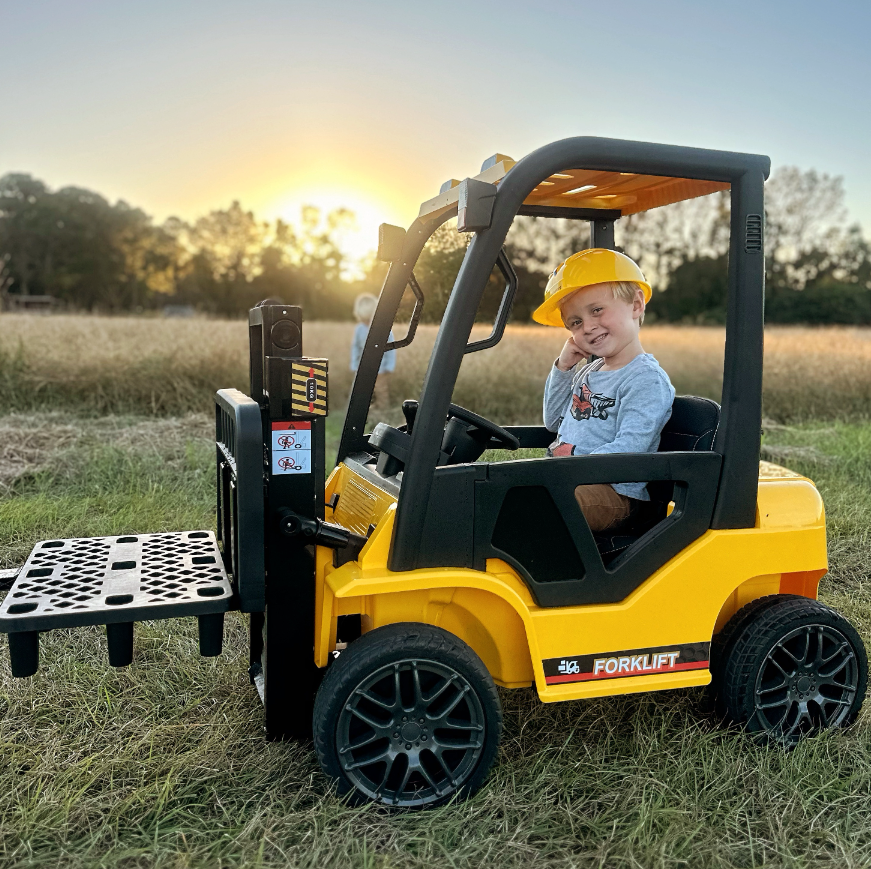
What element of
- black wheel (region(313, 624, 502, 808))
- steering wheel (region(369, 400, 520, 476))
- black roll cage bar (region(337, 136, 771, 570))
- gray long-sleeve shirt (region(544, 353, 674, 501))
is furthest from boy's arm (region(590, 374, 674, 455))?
black wheel (region(313, 624, 502, 808))

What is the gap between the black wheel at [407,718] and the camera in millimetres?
2391

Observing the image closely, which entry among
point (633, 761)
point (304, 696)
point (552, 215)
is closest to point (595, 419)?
point (552, 215)

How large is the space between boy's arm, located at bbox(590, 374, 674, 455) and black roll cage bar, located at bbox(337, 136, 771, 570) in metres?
0.21

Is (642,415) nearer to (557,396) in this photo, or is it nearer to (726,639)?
(557,396)

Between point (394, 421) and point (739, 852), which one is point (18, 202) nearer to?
point (394, 421)

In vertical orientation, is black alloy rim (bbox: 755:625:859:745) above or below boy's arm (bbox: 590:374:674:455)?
below

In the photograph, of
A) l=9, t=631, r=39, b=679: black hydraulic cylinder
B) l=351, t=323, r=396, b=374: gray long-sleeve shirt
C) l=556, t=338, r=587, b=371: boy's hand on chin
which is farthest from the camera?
l=351, t=323, r=396, b=374: gray long-sleeve shirt

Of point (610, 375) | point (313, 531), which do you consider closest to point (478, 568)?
point (313, 531)

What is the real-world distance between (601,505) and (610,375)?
473 mm

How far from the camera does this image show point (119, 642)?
92.6 inches

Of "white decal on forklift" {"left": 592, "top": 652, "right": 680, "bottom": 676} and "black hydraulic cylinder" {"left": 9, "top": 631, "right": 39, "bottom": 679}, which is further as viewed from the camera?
"white decal on forklift" {"left": 592, "top": 652, "right": 680, "bottom": 676}

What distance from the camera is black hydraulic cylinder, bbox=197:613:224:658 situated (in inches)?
95.9

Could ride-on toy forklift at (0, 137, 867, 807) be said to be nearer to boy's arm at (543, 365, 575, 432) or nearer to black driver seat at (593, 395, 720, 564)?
black driver seat at (593, 395, 720, 564)

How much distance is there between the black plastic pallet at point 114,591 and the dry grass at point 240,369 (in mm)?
5281
